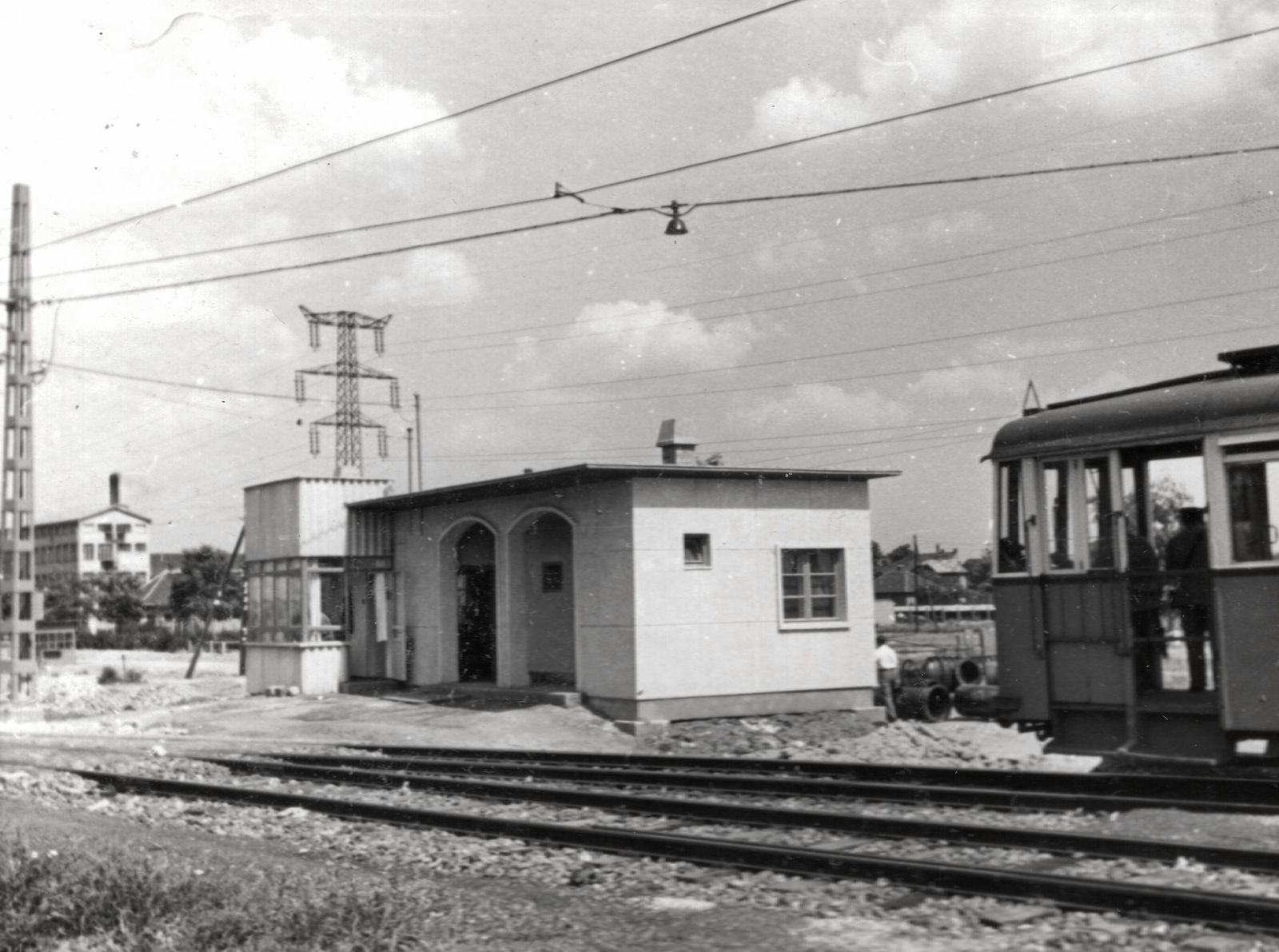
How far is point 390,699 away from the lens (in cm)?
2428

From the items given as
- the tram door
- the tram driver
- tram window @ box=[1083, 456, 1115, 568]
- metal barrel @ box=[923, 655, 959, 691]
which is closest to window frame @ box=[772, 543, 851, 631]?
metal barrel @ box=[923, 655, 959, 691]

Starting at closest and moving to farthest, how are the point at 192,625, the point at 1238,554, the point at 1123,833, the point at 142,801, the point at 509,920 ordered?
the point at 509,920, the point at 1123,833, the point at 1238,554, the point at 142,801, the point at 192,625

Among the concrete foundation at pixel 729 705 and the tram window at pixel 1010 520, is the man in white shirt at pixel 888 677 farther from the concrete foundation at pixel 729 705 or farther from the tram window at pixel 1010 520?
the tram window at pixel 1010 520

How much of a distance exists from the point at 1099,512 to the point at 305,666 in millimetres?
18701

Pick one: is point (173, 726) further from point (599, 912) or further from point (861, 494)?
point (599, 912)

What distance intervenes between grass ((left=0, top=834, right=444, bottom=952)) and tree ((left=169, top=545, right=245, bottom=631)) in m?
75.9

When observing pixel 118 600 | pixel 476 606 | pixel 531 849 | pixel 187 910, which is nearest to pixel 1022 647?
pixel 531 849

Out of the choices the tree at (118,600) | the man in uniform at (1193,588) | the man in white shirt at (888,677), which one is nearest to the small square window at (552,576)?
the man in white shirt at (888,677)

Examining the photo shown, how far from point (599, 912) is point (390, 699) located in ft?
56.4

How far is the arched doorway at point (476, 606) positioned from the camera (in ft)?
85.1

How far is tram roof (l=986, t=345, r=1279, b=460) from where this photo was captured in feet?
34.1

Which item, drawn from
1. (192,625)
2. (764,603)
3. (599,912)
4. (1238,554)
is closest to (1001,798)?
(1238,554)

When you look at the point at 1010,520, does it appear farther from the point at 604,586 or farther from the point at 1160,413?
the point at 604,586

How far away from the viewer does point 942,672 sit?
78.4ft
